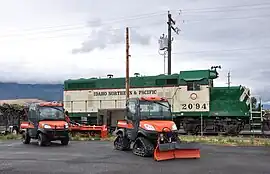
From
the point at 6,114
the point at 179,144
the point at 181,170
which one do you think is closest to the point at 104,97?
the point at 6,114

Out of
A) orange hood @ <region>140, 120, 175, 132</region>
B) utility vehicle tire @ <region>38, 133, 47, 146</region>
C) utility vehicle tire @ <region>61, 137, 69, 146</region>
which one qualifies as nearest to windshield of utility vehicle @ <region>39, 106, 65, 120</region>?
utility vehicle tire @ <region>38, 133, 47, 146</region>

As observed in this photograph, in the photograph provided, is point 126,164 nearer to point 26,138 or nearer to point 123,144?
point 123,144

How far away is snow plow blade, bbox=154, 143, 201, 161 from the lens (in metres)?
13.0

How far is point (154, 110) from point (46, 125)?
631 cm

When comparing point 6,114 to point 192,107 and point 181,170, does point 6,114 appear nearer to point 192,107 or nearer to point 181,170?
point 192,107

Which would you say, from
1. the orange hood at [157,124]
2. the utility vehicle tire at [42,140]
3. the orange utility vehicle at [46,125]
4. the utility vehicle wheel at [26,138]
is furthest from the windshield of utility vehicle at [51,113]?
the orange hood at [157,124]

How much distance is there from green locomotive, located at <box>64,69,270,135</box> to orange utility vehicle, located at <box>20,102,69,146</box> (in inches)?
336

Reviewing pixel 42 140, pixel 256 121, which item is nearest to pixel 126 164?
pixel 42 140

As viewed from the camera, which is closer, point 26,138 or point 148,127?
point 148,127

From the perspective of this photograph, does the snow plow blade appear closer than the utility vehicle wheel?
Yes

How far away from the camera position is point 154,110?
587 inches

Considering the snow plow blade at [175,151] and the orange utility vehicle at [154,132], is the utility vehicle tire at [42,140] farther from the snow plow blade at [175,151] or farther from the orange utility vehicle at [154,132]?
the snow plow blade at [175,151]

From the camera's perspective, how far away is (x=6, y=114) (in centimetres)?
3152

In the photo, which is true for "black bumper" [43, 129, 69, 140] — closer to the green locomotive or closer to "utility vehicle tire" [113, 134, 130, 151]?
"utility vehicle tire" [113, 134, 130, 151]
